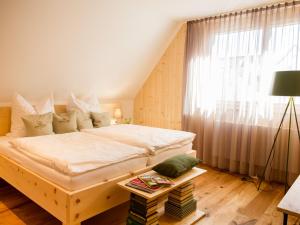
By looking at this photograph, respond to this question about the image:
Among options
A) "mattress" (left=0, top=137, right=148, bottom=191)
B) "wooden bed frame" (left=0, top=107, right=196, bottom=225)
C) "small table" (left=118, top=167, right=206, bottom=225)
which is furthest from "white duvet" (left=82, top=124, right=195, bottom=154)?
"small table" (left=118, top=167, right=206, bottom=225)

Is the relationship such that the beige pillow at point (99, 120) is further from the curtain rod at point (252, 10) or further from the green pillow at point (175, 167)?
the curtain rod at point (252, 10)

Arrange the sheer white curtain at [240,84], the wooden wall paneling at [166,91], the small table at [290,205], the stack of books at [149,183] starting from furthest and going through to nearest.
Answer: the wooden wall paneling at [166,91] < the sheer white curtain at [240,84] < the stack of books at [149,183] < the small table at [290,205]

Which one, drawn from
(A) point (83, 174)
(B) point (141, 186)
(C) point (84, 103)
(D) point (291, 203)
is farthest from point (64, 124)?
(D) point (291, 203)

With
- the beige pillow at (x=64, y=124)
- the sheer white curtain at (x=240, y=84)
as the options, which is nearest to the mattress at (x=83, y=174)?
the beige pillow at (x=64, y=124)

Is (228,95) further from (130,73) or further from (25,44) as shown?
(25,44)

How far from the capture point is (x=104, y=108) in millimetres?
4652

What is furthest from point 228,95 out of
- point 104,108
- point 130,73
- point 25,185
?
Answer: point 25,185

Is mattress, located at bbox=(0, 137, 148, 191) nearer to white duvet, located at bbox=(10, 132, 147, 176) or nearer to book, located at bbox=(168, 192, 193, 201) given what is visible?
white duvet, located at bbox=(10, 132, 147, 176)

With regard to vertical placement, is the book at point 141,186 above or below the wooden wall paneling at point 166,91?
below

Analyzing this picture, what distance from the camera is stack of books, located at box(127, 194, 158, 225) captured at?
199cm

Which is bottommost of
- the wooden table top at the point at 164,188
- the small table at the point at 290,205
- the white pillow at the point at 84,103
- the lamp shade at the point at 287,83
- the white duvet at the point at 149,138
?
the wooden table top at the point at 164,188

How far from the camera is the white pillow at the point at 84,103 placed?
380 centimetres

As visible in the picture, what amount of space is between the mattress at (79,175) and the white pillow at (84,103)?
51.0 inches

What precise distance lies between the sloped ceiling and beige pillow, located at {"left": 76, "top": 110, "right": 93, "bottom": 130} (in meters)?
0.59
